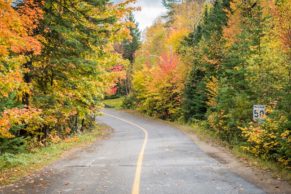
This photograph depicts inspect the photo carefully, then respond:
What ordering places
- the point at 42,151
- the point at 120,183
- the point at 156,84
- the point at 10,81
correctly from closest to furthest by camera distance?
the point at 120,183
the point at 10,81
the point at 42,151
the point at 156,84

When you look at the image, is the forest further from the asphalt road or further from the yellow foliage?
the yellow foliage

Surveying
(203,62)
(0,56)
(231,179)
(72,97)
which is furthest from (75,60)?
(203,62)

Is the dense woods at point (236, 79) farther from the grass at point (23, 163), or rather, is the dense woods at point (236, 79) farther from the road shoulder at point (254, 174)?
the grass at point (23, 163)

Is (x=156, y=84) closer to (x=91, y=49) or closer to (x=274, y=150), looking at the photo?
(x=91, y=49)

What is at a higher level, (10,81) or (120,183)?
(10,81)

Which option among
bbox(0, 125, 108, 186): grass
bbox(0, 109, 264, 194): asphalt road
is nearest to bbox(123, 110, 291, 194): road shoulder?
bbox(0, 109, 264, 194): asphalt road

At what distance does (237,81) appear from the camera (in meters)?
21.0

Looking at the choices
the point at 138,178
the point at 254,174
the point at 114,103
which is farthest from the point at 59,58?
the point at 114,103

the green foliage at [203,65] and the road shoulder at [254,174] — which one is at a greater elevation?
the green foliage at [203,65]

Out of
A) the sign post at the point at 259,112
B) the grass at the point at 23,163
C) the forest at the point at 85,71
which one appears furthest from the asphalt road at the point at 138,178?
the sign post at the point at 259,112

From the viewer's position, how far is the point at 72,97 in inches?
787

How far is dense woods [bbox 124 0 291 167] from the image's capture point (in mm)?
14180

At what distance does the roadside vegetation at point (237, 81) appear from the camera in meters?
14.1

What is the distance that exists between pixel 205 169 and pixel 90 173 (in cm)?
345
